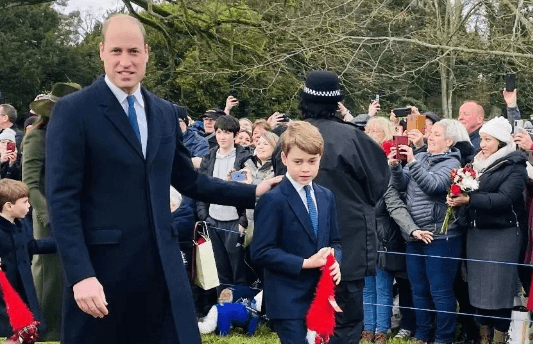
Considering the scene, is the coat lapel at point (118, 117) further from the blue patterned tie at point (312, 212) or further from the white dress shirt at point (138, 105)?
the blue patterned tie at point (312, 212)

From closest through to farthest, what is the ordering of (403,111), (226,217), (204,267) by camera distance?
1. (204,267)
2. (226,217)
3. (403,111)

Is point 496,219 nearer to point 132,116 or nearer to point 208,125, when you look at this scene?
point 132,116

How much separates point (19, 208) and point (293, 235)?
252 centimetres

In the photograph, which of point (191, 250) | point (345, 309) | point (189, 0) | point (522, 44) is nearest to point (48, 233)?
point (191, 250)

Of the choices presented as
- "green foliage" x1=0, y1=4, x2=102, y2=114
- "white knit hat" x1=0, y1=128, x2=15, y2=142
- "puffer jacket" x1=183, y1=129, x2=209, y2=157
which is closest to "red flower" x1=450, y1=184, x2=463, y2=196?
"puffer jacket" x1=183, y1=129, x2=209, y2=157

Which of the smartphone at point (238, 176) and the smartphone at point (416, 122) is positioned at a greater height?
the smartphone at point (416, 122)

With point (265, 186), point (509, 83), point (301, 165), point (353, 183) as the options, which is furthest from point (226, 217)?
point (265, 186)

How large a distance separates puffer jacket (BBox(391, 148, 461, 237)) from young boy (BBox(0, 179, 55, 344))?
311cm

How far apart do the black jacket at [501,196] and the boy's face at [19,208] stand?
354 centimetres

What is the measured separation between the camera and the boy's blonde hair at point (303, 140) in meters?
4.80

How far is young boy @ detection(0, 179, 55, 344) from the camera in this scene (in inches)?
249

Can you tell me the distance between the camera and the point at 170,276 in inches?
145

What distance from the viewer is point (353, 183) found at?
5.59 meters

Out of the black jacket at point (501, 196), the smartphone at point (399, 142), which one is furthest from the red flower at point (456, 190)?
the smartphone at point (399, 142)
